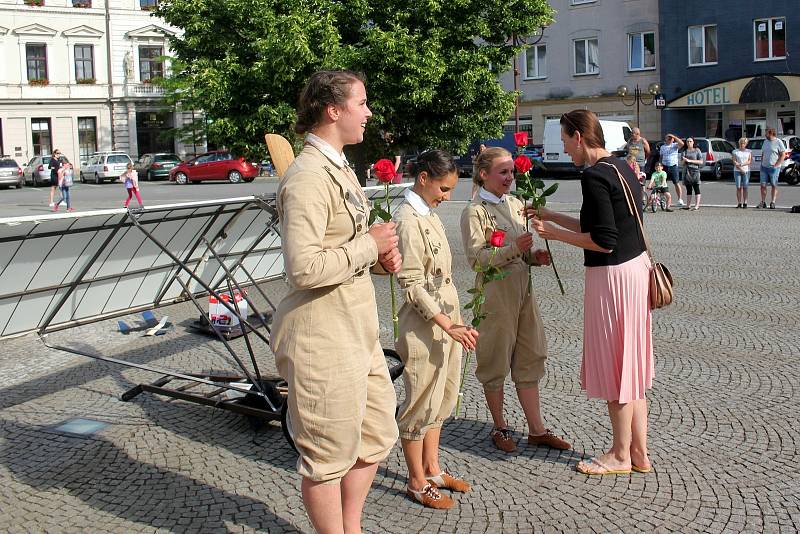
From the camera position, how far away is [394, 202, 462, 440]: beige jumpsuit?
446 centimetres

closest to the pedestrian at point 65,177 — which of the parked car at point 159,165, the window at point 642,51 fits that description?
the parked car at point 159,165

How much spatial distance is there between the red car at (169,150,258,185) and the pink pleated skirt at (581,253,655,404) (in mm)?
39563

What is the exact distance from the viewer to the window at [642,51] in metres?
43.8

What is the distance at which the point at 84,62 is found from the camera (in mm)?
58969

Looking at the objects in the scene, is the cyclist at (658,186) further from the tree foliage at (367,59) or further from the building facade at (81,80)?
the building facade at (81,80)

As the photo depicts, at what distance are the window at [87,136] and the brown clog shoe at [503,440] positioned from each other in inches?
2271

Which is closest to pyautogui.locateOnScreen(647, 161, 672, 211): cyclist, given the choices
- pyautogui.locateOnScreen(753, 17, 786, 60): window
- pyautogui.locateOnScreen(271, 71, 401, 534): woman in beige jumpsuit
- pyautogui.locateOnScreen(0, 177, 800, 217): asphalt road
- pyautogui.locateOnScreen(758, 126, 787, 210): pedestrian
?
pyautogui.locateOnScreen(758, 126, 787, 210): pedestrian

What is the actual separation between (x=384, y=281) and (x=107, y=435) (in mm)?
6505

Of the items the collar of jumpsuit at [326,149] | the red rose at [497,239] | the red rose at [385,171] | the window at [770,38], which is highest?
the window at [770,38]

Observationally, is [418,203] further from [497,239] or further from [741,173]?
[741,173]

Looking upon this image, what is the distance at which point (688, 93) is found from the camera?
42.0m

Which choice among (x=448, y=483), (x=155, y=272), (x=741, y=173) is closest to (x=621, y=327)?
(x=448, y=483)

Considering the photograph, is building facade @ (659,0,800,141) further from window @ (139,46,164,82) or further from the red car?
window @ (139,46,164,82)

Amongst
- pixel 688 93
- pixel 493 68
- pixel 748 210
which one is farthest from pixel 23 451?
pixel 688 93
